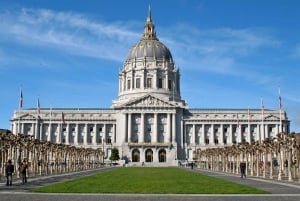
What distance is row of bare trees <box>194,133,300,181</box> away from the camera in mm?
53125

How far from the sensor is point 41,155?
76.3 metres

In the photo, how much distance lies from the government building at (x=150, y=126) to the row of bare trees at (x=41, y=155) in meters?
18.5

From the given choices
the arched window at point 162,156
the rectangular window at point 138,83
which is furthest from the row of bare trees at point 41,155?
the rectangular window at point 138,83

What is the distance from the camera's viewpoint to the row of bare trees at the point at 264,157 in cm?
5312

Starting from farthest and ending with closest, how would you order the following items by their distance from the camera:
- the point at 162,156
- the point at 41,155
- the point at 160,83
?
1. the point at 160,83
2. the point at 162,156
3. the point at 41,155

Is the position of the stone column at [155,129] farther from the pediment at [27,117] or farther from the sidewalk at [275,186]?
the sidewalk at [275,186]

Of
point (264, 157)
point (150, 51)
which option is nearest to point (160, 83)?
point (150, 51)

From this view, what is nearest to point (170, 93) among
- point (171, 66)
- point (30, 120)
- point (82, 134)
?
point (171, 66)

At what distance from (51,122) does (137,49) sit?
4819 centimetres

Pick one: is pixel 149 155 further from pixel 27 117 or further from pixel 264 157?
pixel 264 157

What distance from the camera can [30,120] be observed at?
15525 cm

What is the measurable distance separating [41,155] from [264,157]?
126 feet

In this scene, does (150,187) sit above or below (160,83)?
below

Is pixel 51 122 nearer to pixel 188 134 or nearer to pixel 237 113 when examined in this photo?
Result: pixel 188 134
